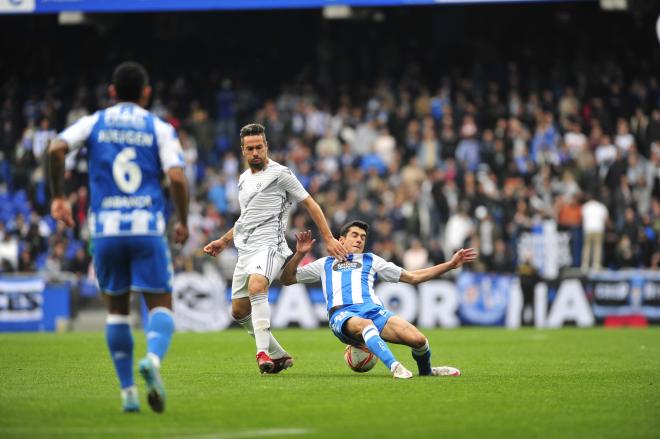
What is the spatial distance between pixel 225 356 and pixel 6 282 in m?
10.4

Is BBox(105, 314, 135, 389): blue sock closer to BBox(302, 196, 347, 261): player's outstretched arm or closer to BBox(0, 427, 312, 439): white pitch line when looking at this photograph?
BBox(0, 427, 312, 439): white pitch line

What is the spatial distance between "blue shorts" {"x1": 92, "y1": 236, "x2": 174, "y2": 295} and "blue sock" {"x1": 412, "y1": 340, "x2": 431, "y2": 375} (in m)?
3.50

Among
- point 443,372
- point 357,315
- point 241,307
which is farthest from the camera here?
point 241,307

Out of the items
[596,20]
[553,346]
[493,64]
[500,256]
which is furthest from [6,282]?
[596,20]

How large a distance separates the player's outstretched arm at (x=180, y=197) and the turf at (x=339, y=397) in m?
1.17

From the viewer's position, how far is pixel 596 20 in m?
31.5

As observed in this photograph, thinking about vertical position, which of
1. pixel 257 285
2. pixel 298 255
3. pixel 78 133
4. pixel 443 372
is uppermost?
pixel 78 133

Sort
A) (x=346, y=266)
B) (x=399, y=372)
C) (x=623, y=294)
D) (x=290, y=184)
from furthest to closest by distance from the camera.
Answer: (x=623, y=294) < (x=290, y=184) < (x=346, y=266) < (x=399, y=372)

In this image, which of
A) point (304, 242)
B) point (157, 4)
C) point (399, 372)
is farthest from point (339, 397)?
point (157, 4)

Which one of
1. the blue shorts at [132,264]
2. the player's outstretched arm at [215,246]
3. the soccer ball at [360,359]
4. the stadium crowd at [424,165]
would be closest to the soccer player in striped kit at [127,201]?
the blue shorts at [132,264]

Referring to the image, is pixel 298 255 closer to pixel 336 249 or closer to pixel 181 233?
pixel 336 249

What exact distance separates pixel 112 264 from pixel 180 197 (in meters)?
0.64

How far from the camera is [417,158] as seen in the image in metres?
27.8

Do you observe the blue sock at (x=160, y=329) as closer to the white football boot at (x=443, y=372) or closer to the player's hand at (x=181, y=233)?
the player's hand at (x=181, y=233)
